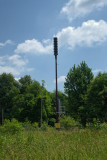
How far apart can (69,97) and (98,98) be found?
8877 mm

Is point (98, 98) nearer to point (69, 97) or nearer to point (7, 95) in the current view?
point (69, 97)

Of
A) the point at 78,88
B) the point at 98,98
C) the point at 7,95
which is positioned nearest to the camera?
the point at 98,98

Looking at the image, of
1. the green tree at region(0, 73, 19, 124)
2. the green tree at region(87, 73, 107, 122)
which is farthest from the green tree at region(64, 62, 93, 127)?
the green tree at region(0, 73, 19, 124)

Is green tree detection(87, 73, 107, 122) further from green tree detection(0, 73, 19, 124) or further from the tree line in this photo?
green tree detection(0, 73, 19, 124)

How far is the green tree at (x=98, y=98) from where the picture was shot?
111 feet

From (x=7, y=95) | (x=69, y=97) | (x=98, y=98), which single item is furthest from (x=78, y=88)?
(x=7, y=95)

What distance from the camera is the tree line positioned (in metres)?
35.4

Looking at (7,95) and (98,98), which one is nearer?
(98,98)

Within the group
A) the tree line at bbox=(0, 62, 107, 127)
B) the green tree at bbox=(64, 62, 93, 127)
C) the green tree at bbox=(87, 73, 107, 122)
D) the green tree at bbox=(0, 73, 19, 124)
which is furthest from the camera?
the green tree at bbox=(0, 73, 19, 124)

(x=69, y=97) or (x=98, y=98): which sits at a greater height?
(x=69, y=97)

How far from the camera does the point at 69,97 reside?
4203 centimetres

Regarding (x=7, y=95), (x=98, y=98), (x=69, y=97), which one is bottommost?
(x=98, y=98)

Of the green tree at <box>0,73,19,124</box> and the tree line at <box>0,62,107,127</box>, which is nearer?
the tree line at <box>0,62,107,127</box>

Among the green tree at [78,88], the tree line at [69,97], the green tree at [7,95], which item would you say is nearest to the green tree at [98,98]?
the tree line at [69,97]
